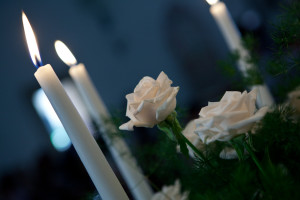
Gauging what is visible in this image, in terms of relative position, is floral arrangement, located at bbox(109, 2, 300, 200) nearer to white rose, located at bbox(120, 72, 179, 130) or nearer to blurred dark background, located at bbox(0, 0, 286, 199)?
white rose, located at bbox(120, 72, 179, 130)

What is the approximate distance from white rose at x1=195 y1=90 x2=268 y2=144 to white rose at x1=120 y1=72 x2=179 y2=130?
0.14ft

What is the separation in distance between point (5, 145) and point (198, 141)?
3.89 meters

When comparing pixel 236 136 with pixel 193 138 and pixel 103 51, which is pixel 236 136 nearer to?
pixel 193 138

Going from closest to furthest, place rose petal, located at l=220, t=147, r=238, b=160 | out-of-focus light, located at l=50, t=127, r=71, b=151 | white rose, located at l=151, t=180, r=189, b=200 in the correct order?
rose petal, located at l=220, t=147, r=238, b=160 < white rose, located at l=151, t=180, r=189, b=200 < out-of-focus light, located at l=50, t=127, r=71, b=151

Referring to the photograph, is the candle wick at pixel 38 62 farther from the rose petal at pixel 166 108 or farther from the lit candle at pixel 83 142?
the rose petal at pixel 166 108

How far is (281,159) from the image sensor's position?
1.57 ft

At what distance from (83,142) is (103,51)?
13.1ft

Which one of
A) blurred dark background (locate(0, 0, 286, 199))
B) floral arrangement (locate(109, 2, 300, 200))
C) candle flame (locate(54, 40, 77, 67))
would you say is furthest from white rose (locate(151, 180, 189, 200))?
blurred dark background (locate(0, 0, 286, 199))

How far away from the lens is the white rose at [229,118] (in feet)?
1.15

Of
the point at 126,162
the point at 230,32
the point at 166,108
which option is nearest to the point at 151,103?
the point at 166,108

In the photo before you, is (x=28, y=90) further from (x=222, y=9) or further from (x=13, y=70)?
(x=222, y=9)

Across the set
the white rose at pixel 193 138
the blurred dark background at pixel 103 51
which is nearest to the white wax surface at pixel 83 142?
the white rose at pixel 193 138

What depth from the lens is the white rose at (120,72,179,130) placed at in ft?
1.31

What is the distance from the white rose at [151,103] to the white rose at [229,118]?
0.04 metres
